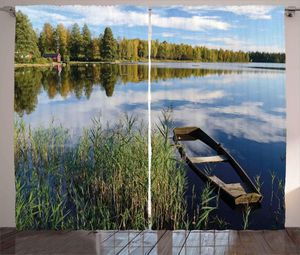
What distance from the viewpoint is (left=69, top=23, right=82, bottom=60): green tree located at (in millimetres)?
4750

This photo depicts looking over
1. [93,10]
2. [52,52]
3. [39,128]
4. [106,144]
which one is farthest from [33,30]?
[106,144]

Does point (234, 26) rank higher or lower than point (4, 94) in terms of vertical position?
higher

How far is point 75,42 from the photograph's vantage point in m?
4.81

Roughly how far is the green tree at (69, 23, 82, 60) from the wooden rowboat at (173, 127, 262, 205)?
115 centimetres

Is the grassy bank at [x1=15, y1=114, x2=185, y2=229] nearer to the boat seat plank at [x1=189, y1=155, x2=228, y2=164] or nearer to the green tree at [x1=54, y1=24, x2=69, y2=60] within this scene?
the boat seat plank at [x1=189, y1=155, x2=228, y2=164]

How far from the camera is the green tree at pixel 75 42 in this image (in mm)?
4750

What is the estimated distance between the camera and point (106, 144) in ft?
15.7

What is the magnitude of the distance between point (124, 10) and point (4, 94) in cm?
133

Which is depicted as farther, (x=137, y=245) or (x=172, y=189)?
(x=172, y=189)

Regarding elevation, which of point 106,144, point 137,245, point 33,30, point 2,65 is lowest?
point 137,245

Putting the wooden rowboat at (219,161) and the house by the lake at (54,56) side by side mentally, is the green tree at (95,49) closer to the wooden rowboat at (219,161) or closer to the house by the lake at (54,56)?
the house by the lake at (54,56)

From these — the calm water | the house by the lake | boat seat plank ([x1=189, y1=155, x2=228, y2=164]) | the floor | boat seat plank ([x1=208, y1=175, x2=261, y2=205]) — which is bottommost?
the floor

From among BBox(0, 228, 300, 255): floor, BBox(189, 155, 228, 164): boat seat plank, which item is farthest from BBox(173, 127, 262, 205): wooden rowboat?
BBox(0, 228, 300, 255): floor

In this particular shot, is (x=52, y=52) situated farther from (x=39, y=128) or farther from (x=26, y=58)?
(x=39, y=128)
